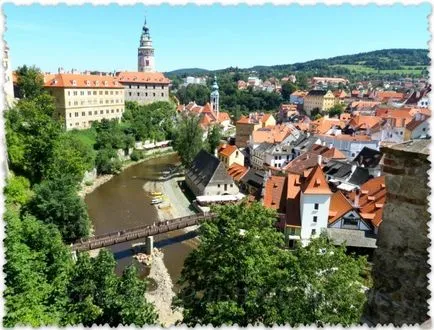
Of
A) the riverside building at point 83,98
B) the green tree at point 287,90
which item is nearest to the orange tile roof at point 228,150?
the riverside building at point 83,98

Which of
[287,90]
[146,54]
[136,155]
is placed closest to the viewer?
[136,155]

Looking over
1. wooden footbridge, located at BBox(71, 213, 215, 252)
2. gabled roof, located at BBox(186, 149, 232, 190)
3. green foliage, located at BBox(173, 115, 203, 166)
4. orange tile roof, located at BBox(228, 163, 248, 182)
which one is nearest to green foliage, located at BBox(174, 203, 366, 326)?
wooden footbridge, located at BBox(71, 213, 215, 252)

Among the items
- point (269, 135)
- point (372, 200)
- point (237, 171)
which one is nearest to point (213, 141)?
point (269, 135)

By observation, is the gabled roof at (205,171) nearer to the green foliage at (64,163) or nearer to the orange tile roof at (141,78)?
the green foliage at (64,163)

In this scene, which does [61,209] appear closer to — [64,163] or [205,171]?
[64,163]

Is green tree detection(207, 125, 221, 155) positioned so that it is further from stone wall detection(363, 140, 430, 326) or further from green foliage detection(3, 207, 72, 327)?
stone wall detection(363, 140, 430, 326)

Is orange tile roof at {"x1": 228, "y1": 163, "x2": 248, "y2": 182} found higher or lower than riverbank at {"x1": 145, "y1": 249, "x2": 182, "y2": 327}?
higher
